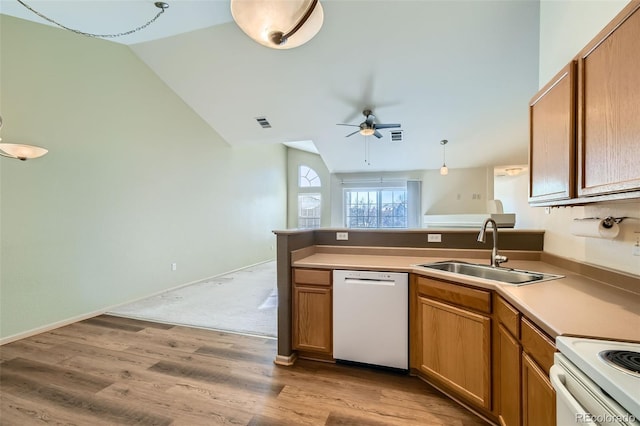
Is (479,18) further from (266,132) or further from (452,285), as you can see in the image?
(266,132)

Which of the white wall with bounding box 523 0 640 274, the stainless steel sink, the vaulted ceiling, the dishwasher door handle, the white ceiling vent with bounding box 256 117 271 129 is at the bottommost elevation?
the dishwasher door handle

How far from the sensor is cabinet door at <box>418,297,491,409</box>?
164 cm

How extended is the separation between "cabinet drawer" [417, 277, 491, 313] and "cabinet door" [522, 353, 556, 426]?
1.32ft

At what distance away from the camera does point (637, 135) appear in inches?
39.0

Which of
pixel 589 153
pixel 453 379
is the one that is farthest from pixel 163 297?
pixel 589 153

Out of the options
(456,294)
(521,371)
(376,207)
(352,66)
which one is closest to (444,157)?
(376,207)

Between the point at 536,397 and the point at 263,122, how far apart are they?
5.32 metres

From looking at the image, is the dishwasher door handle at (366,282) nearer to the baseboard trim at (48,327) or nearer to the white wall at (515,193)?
the baseboard trim at (48,327)

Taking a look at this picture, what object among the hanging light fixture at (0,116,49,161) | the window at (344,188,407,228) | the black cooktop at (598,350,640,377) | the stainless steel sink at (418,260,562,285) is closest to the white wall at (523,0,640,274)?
the stainless steel sink at (418,260,562,285)

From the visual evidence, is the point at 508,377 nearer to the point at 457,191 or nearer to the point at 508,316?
the point at 508,316

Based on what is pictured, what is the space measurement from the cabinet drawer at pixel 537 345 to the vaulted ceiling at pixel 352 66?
342cm

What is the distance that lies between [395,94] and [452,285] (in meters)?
3.76

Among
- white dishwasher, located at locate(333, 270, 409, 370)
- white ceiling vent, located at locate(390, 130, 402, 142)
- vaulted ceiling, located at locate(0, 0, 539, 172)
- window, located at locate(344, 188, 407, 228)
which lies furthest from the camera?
window, located at locate(344, 188, 407, 228)

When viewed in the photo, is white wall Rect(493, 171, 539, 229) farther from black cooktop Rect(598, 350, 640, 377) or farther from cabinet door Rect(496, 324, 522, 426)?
black cooktop Rect(598, 350, 640, 377)
